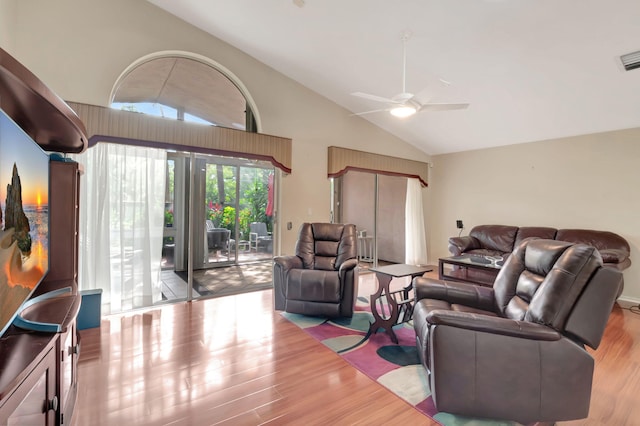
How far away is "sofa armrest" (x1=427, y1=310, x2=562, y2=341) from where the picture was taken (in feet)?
5.48

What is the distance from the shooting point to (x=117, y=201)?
3416 millimetres

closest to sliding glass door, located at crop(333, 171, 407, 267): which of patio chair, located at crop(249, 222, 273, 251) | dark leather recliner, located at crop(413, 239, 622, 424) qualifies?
patio chair, located at crop(249, 222, 273, 251)

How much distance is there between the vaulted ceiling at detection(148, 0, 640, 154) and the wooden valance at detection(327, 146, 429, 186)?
0.89 meters

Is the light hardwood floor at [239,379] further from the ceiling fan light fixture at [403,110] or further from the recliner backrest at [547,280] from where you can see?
the ceiling fan light fixture at [403,110]

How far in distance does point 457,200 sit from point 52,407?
664 cm

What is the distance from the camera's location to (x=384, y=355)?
2564 mm

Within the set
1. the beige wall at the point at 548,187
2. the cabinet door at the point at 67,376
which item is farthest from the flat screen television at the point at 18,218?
the beige wall at the point at 548,187

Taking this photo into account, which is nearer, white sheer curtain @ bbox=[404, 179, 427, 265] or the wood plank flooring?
the wood plank flooring

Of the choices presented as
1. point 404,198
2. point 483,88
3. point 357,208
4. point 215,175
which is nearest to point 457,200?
point 404,198

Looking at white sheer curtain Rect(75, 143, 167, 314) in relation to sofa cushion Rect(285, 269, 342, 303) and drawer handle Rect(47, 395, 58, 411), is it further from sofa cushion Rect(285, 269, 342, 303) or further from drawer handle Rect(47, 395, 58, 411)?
drawer handle Rect(47, 395, 58, 411)

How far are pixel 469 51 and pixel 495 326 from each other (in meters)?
2.99

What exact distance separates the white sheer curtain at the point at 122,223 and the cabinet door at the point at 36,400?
2.40 metres

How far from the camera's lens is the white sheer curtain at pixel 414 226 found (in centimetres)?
649

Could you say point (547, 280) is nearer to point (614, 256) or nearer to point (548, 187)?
point (614, 256)
